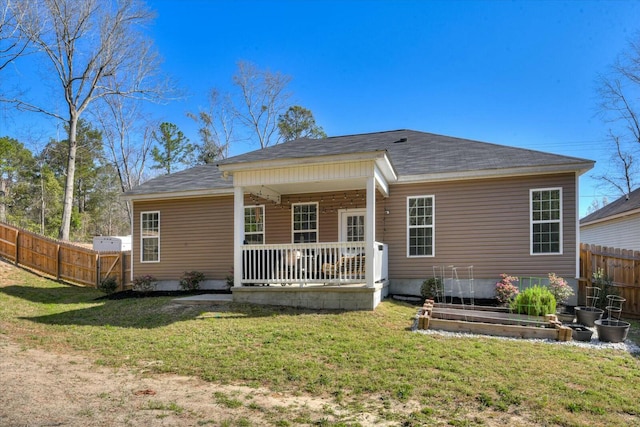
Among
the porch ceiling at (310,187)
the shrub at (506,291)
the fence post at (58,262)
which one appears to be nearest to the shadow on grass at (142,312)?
the porch ceiling at (310,187)

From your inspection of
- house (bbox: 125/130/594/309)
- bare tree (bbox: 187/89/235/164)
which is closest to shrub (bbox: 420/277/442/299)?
house (bbox: 125/130/594/309)

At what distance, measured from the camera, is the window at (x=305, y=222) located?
11.4 metres

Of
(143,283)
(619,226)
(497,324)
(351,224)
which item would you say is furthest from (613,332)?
(143,283)

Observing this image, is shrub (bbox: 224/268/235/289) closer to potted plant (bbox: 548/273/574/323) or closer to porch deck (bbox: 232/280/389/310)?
porch deck (bbox: 232/280/389/310)

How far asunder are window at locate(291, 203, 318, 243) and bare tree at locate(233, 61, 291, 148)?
18467 millimetres

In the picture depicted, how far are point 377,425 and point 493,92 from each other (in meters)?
15.6

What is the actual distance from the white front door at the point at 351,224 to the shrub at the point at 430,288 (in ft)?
7.34

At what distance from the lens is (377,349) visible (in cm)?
550

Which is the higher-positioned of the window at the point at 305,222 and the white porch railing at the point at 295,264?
the window at the point at 305,222

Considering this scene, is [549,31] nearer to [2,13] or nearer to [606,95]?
[606,95]

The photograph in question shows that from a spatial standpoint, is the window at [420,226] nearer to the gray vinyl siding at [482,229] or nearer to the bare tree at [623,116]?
the gray vinyl siding at [482,229]

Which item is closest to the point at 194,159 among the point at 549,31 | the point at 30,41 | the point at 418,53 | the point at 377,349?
the point at 30,41

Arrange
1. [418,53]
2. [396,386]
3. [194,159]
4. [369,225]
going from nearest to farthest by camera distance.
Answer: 1. [396,386]
2. [369,225]
3. [418,53]
4. [194,159]

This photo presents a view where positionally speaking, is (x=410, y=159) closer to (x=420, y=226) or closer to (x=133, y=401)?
(x=420, y=226)
